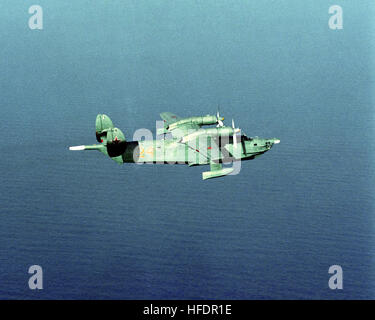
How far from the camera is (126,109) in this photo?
107375mm

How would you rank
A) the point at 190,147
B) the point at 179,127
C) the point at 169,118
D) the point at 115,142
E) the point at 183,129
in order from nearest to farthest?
1. the point at 115,142
2. the point at 190,147
3. the point at 183,129
4. the point at 179,127
5. the point at 169,118

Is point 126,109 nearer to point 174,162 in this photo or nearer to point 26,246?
point 26,246

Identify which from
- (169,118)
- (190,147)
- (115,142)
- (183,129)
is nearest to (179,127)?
(183,129)

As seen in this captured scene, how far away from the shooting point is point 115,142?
2156 inches

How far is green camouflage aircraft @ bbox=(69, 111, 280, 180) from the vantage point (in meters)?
54.9

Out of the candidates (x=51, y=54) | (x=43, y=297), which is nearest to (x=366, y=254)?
(x=43, y=297)

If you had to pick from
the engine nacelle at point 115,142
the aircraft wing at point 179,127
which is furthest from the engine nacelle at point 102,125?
the aircraft wing at point 179,127

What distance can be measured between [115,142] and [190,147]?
6818 millimetres

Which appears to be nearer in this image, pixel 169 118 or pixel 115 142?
pixel 115 142

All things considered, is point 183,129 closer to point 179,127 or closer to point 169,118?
point 179,127

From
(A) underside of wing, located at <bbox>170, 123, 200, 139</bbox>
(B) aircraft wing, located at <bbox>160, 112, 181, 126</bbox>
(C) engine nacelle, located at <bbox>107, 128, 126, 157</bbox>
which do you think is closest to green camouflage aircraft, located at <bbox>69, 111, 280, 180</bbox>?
(C) engine nacelle, located at <bbox>107, 128, 126, 157</bbox>

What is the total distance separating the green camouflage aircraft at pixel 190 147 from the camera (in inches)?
2160

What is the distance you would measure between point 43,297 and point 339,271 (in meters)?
29.8

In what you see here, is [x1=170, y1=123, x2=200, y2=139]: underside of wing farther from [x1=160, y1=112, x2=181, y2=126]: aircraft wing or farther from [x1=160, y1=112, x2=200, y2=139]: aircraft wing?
[x1=160, y1=112, x2=181, y2=126]: aircraft wing
